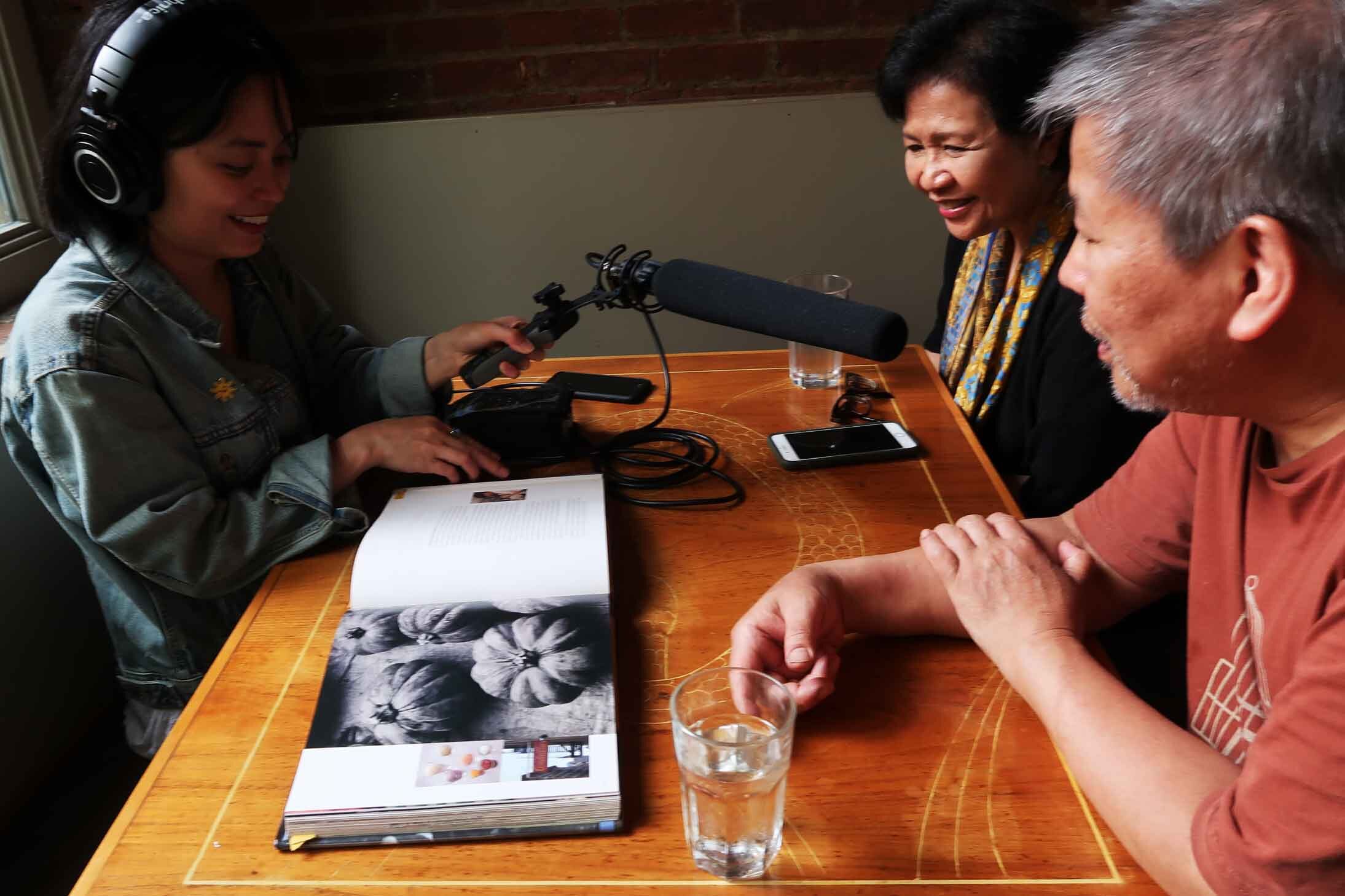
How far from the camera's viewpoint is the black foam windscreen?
3.28 ft

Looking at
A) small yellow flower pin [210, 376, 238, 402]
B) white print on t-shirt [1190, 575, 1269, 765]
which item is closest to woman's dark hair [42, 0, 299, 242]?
small yellow flower pin [210, 376, 238, 402]

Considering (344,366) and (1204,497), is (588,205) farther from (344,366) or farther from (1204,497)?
(1204,497)

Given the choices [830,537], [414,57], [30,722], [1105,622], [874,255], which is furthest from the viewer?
[874,255]

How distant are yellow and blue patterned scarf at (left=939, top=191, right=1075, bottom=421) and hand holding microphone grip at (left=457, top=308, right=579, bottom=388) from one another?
64 centimetres

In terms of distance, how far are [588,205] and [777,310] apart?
59.4 inches

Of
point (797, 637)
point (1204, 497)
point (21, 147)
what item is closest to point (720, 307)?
point (797, 637)

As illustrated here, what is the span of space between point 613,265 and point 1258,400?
27.2 inches

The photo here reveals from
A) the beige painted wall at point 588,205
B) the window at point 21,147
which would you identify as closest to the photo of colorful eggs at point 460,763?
the window at point 21,147

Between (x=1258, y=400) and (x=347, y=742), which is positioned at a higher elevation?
(x=1258, y=400)

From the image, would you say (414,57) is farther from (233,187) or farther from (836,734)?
(836,734)

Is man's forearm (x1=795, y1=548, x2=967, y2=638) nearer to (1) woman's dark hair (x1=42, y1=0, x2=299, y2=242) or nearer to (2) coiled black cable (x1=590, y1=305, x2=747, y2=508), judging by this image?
(2) coiled black cable (x1=590, y1=305, x2=747, y2=508)

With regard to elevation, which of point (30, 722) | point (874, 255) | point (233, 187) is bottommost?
point (30, 722)

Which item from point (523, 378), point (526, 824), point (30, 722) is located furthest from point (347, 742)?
point (30, 722)

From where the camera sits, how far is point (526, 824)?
2.44ft
